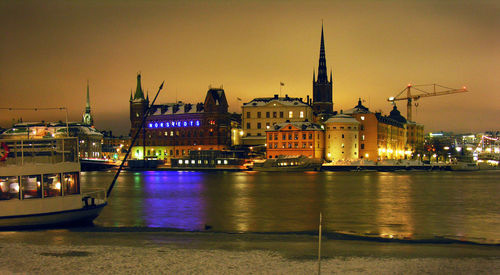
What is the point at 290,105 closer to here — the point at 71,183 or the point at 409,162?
the point at 409,162

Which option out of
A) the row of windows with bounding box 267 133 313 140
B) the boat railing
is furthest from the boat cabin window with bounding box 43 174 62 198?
the row of windows with bounding box 267 133 313 140

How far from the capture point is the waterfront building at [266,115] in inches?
4508

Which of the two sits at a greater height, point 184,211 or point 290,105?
point 290,105

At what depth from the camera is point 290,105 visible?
11506cm

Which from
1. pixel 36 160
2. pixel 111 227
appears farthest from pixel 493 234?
pixel 36 160

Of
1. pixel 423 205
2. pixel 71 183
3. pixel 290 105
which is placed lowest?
pixel 423 205

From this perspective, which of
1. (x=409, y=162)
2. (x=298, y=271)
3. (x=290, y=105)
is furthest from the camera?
(x=290, y=105)

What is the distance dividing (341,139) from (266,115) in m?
21.4

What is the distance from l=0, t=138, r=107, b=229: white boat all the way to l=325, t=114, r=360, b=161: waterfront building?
84978 mm

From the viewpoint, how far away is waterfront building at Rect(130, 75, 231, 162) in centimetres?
12462

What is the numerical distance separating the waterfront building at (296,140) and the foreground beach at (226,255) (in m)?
82.3

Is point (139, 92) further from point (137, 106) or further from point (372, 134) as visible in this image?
point (372, 134)

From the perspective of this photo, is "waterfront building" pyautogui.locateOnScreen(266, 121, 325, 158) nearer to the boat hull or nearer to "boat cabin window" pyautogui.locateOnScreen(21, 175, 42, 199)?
the boat hull

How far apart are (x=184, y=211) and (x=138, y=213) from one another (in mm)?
3353
